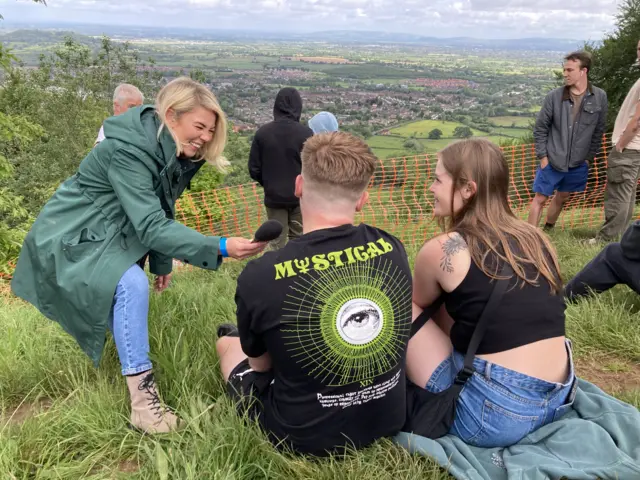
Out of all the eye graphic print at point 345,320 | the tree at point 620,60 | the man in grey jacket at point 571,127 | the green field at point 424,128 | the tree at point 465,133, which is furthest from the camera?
the green field at point 424,128

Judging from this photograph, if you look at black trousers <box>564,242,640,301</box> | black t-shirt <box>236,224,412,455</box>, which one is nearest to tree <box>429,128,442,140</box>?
black trousers <box>564,242,640,301</box>

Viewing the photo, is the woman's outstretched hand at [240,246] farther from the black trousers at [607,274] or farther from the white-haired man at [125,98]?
the white-haired man at [125,98]

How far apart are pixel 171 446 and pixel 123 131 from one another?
1317 millimetres

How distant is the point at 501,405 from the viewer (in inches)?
75.7

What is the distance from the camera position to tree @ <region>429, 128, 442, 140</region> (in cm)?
3662

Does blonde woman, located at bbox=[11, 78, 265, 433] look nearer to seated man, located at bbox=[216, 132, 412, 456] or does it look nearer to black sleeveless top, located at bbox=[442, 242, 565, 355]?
seated man, located at bbox=[216, 132, 412, 456]

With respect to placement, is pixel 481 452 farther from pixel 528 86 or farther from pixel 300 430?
pixel 528 86

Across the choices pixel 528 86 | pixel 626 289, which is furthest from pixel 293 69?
pixel 626 289

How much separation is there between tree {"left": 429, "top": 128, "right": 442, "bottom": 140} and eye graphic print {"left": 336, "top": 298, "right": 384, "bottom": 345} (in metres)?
36.4

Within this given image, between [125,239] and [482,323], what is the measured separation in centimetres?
159

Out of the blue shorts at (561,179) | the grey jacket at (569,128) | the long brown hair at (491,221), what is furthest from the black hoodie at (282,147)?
the long brown hair at (491,221)

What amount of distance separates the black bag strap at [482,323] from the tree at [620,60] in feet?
58.3

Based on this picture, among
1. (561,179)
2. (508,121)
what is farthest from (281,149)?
(508,121)

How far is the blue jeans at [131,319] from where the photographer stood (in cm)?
211
